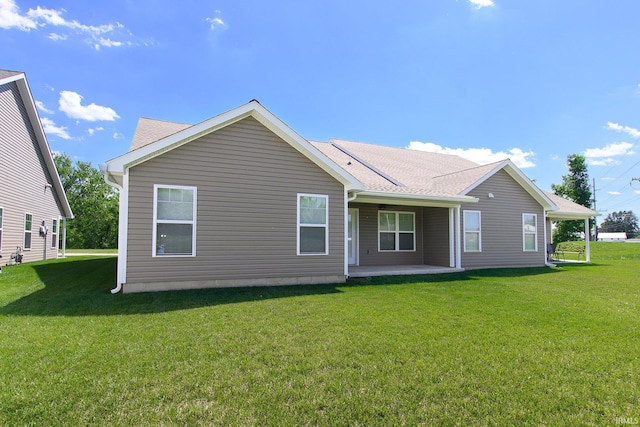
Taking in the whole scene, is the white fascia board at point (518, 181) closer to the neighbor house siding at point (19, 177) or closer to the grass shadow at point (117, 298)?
the grass shadow at point (117, 298)

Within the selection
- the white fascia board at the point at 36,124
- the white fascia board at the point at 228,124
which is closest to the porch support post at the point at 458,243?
the white fascia board at the point at 228,124

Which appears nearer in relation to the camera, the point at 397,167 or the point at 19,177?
the point at 19,177

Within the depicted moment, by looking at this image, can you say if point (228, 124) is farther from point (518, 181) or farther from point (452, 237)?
point (518, 181)

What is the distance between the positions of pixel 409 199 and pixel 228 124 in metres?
5.90

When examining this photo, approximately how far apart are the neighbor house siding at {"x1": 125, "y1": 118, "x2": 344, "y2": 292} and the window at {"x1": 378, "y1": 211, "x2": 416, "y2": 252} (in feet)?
12.5

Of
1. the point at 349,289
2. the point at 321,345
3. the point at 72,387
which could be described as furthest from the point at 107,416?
the point at 349,289

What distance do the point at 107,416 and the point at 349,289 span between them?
5.77m

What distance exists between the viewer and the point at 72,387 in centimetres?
293

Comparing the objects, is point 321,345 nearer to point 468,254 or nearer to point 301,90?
point 468,254

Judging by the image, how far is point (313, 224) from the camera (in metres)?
Answer: 8.59

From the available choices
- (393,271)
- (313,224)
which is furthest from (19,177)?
(393,271)

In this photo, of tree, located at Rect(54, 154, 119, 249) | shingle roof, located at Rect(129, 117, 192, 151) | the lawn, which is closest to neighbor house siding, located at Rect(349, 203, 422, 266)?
the lawn

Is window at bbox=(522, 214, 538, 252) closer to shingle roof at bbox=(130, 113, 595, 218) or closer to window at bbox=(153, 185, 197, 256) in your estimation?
shingle roof at bbox=(130, 113, 595, 218)

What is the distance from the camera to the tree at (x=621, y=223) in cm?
9744
